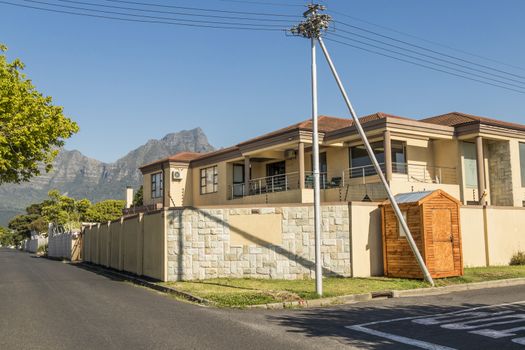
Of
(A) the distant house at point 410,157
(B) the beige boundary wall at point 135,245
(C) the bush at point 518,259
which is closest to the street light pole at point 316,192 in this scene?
(B) the beige boundary wall at point 135,245

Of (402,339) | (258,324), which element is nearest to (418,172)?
(258,324)

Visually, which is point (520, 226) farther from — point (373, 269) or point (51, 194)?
point (51, 194)

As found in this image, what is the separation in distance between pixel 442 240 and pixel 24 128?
15.2 m

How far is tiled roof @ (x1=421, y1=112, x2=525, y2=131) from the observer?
2636cm

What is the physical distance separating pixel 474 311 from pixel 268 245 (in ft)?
26.3

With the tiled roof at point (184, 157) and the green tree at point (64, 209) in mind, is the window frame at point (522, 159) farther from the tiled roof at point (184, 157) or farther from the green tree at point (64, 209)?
the green tree at point (64, 209)

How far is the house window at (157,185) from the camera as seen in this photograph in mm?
40625

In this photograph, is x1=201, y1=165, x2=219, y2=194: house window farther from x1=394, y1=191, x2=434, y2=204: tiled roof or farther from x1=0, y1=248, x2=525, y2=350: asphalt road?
x1=0, y1=248, x2=525, y2=350: asphalt road

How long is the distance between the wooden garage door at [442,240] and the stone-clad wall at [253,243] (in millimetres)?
2958

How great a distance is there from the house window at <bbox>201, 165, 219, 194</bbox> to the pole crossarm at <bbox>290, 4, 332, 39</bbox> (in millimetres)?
21946

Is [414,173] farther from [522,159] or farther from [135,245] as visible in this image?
[135,245]

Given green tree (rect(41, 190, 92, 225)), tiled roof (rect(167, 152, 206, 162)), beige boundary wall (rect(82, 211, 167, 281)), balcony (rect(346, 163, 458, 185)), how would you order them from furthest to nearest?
green tree (rect(41, 190, 92, 225)) < tiled roof (rect(167, 152, 206, 162)) < balcony (rect(346, 163, 458, 185)) < beige boundary wall (rect(82, 211, 167, 281))

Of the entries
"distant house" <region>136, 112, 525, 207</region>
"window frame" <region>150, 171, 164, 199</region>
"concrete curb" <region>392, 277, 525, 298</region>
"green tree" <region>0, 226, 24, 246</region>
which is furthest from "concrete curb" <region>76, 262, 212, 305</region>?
"green tree" <region>0, 226, 24, 246</region>

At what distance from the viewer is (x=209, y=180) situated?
37.6 meters
